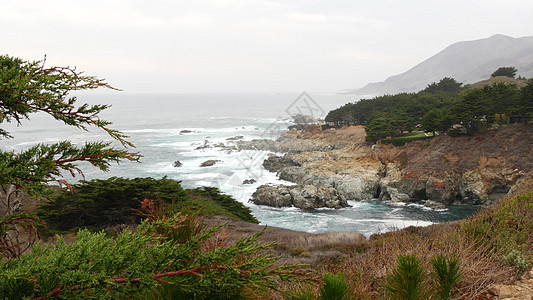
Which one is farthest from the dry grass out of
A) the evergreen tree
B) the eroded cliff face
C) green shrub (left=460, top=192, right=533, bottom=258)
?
the eroded cliff face

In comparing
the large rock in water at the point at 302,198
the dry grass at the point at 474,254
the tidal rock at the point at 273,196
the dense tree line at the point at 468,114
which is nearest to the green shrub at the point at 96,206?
the dry grass at the point at 474,254

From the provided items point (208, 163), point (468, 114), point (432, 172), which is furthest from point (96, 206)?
point (468, 114)

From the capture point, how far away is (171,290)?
2.74 meters

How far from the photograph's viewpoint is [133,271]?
2.51 meters

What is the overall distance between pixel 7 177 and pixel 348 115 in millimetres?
59318

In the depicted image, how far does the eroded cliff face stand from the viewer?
29438 mm

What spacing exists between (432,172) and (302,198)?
13275 mm

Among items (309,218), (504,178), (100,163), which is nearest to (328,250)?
(100,163)

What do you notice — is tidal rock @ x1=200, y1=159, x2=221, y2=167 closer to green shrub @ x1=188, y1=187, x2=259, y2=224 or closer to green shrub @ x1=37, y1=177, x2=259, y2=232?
green shrub @ x1=188, y1=187, x2=259, y2=224

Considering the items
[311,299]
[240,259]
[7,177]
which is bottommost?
[311,299]

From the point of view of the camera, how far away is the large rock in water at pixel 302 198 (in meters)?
29.7

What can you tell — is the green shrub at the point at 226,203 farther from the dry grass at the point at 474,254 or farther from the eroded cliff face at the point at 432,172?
the dry grass at the point at 474,254

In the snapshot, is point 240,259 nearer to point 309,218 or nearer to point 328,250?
point 328,250

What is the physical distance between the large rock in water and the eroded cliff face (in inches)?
3.8
